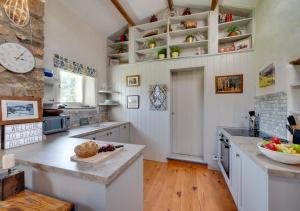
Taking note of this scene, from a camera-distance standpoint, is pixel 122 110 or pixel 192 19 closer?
pixel 192 19

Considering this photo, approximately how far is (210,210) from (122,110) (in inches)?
96.8

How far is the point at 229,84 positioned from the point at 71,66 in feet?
9.35

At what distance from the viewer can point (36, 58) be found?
161cm

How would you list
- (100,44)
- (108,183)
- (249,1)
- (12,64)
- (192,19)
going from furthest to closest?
(100,44) < (192,19) < (249,1) < (12,64) < (108,183)

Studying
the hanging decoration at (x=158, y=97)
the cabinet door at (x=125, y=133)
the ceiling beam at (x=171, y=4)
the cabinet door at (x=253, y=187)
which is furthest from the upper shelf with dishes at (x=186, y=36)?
the cabinet door at (x=253, y=187)

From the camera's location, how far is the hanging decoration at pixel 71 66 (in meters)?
2.31

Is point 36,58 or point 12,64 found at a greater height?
point 36,58

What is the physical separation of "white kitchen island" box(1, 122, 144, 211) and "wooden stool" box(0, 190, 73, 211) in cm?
9

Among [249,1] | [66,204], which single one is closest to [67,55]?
[66,204]

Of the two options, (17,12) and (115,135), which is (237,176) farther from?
(17,12)

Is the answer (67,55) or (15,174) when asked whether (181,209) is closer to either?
(15,174)

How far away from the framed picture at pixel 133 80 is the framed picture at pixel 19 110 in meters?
1.93

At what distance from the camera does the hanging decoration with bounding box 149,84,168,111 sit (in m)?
3.02

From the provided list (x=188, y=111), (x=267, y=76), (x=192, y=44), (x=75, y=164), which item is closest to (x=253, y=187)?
(x=75, y=164)
